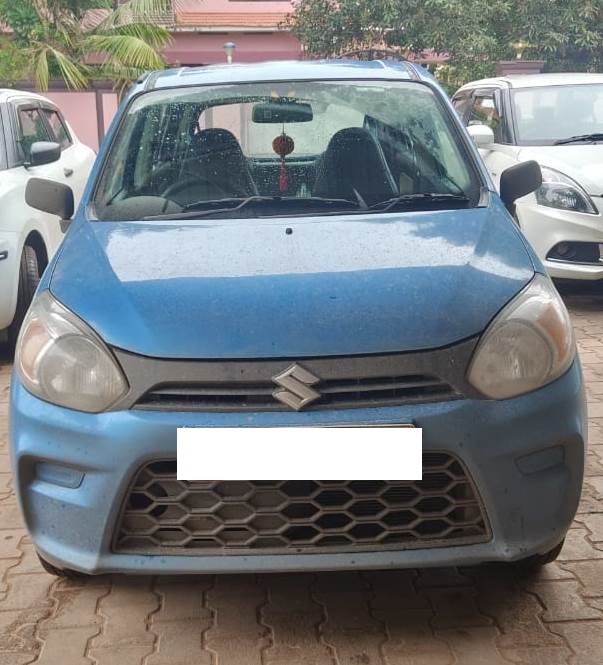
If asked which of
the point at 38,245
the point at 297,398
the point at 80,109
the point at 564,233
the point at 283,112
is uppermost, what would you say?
the point at 283,112

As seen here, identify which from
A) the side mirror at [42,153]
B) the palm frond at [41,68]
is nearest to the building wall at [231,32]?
the palm frond at [41,68]

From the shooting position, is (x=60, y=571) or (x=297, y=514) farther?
(x=60, y=571)

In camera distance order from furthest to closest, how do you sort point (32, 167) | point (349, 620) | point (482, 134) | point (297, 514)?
point (482, 134) < point (32, 167) < point (349, 620) < point (297, 514)

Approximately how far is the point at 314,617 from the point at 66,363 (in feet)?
3.44

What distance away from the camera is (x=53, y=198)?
13.2ft

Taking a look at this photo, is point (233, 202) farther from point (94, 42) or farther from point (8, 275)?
point (94, 42)

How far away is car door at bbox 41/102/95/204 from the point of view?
7702 mm

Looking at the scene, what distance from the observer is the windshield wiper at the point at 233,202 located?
11.4 ft

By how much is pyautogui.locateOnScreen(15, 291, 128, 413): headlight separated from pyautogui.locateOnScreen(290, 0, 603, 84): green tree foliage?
58.9ft

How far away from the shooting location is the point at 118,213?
3498mm

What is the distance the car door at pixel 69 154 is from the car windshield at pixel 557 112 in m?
3.47

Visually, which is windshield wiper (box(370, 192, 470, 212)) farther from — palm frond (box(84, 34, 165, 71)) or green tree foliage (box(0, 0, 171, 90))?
green tree foliage (box(0, 0, 171, 90))

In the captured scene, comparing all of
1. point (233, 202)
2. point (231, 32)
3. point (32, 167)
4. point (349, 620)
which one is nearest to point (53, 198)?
point (233, 202)

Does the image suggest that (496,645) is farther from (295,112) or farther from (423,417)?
(295,112)
